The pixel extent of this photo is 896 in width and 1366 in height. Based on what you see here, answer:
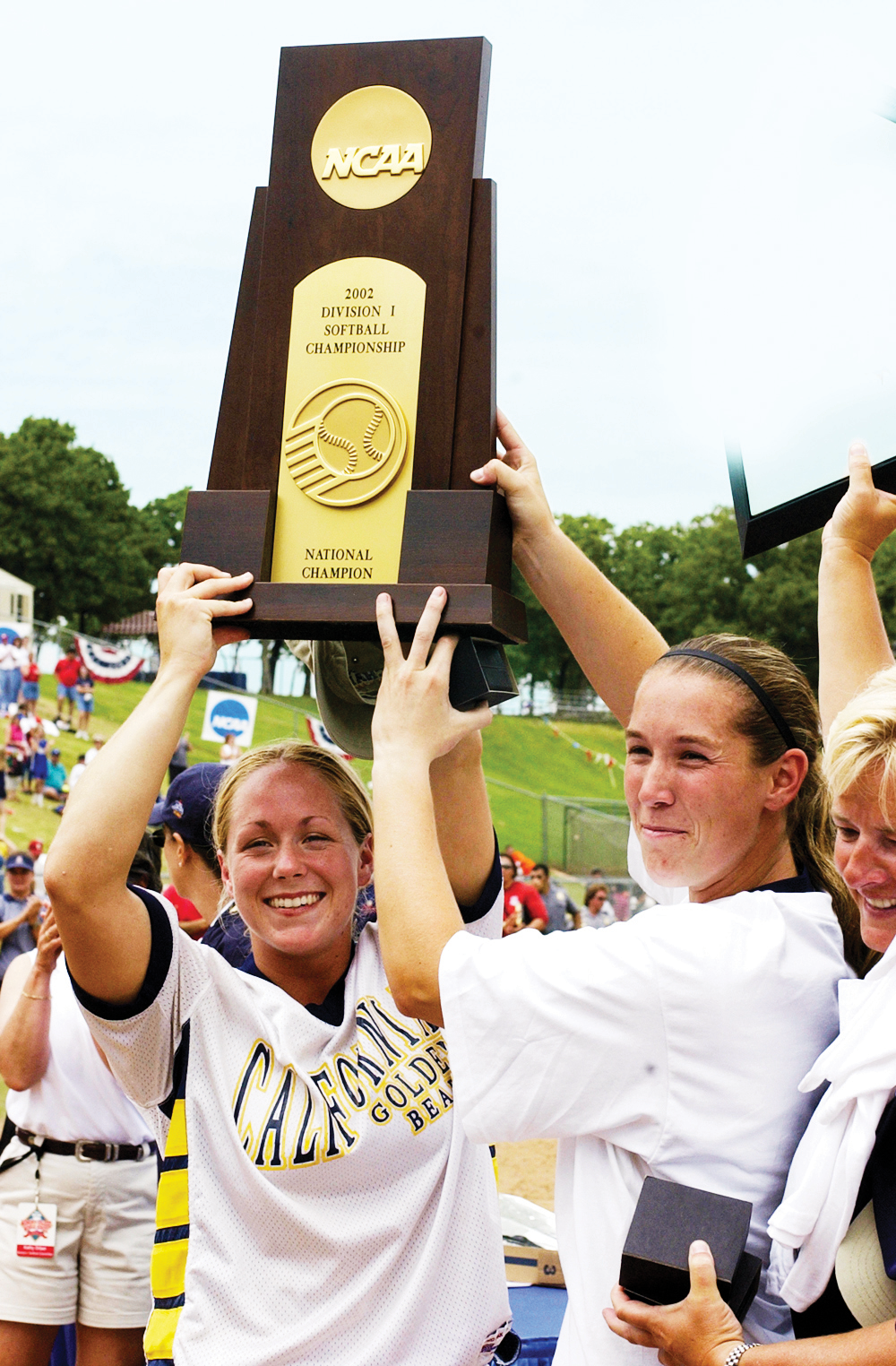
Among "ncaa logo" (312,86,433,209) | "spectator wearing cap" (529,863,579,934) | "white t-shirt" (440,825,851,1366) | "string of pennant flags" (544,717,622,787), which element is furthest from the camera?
"string of pennant flags" (544,717,622,787)

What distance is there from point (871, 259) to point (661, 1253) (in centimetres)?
172

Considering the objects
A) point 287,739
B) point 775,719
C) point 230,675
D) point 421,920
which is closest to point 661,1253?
point 421,920

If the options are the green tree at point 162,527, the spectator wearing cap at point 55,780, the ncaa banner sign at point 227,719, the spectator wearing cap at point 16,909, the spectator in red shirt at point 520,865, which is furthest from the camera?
the green tree at point 162,527

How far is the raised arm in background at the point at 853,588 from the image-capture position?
249 cm

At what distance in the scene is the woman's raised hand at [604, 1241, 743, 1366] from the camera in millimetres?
1662

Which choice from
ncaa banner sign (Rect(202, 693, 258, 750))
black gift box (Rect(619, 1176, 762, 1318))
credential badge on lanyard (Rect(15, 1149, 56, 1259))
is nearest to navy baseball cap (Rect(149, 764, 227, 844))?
credential badge on lanyard (Rect(15, 1149, 56, 1259))

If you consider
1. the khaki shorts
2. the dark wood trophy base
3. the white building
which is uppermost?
the white building

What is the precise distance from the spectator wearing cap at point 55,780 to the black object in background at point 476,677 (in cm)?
2142

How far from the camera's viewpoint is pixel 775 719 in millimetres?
2076

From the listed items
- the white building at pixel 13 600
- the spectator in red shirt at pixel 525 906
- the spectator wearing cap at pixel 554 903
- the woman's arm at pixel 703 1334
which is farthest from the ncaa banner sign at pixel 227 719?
the white building at pixel 13 600

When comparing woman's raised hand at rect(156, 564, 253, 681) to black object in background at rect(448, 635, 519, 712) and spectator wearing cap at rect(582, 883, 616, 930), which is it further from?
spectator wearing cap at rect(582, 883, 616, 930)

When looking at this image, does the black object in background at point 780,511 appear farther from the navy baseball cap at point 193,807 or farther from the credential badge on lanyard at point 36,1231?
the credential badge on lanyard at point 36,1231

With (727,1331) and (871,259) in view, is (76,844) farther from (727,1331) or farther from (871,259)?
(871,259)

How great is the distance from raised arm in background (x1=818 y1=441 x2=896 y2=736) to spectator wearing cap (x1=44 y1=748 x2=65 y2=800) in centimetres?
2132
